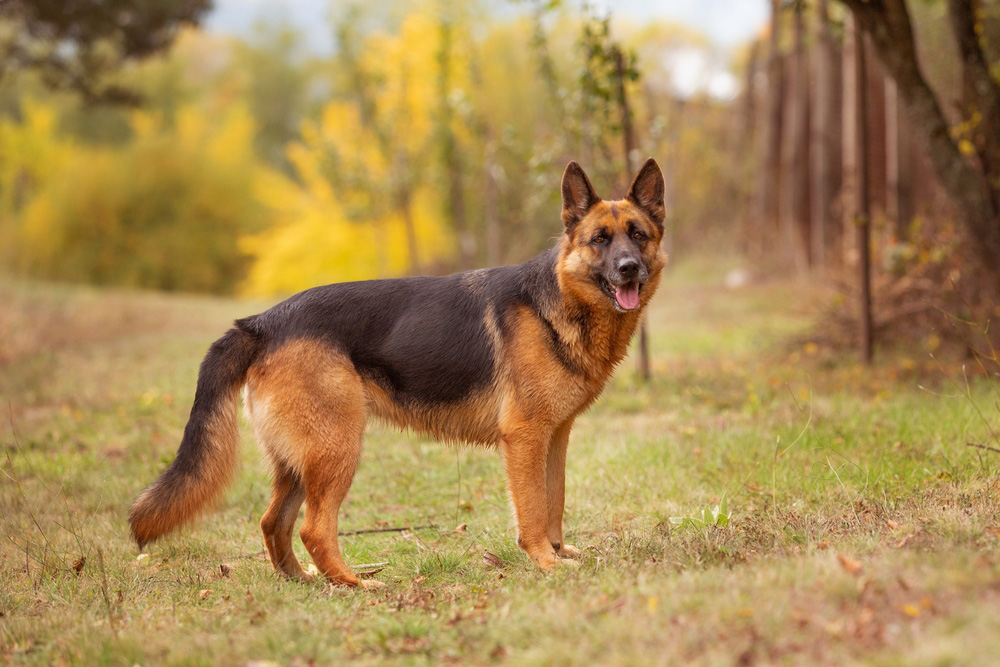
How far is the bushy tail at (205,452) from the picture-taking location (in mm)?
3953

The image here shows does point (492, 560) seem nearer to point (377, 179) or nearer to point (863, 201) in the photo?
point (863, 201)

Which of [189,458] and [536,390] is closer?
[189,458]

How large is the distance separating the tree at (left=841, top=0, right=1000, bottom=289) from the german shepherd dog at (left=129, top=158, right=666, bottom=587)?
11.9ft

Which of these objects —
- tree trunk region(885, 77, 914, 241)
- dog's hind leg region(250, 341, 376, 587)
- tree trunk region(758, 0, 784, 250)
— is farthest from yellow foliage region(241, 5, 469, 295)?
dog's hind leg region(250, 341, 376, 587)

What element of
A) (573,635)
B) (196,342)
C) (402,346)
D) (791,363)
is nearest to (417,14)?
(196,342)

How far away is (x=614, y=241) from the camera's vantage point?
449 cm

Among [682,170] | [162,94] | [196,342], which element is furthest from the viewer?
[162,94]

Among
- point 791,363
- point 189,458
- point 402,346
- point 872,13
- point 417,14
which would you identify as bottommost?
point 791,363

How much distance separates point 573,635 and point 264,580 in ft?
6.69

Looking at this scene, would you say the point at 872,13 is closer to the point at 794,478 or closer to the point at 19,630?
the point at 794,478

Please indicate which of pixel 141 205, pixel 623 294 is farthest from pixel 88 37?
pixel 141 205

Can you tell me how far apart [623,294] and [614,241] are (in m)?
0.30

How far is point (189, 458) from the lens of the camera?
13.4ft

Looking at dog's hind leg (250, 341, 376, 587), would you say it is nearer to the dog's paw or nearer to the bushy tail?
the bushy tail
